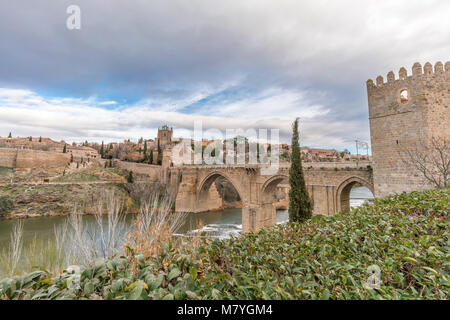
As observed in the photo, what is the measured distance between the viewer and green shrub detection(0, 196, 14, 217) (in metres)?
20.0

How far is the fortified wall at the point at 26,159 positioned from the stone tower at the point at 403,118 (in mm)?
39449

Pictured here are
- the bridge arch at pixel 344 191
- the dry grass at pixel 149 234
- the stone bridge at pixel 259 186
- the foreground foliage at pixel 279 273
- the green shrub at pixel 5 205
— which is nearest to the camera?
the foreground foliage at pixel 279 273

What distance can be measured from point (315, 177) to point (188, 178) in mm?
17176

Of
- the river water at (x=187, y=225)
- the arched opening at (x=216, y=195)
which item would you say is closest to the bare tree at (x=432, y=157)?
the river water at (x=187, y=225)

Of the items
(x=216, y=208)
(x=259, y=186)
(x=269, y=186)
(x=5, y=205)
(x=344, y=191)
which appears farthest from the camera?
(x=216, y=208)

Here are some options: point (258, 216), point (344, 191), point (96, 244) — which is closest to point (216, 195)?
point (258, 216)

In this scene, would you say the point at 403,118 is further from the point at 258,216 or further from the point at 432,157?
the point at 258,216

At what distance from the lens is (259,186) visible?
17.7m

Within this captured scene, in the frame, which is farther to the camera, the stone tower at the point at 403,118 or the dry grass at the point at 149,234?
the stone tower at the point at 403,118

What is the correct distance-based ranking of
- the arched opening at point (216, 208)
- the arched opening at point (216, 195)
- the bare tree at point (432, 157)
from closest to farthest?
the bare tree at point (432, 157)
the arched opening at point (216, 208)
the arched opening at point (216, 195)

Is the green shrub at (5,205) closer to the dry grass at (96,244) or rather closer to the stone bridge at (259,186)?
the stone bridge at (259,186)

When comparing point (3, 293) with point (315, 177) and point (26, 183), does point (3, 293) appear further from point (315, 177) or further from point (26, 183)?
point (26, 183)

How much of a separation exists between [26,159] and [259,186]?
3382 cm

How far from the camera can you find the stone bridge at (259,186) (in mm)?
12373
